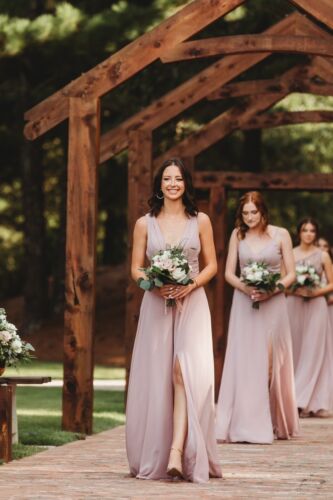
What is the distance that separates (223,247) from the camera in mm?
19969

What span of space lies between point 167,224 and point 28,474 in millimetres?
2066

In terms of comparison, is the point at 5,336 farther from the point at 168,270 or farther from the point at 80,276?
the point at 80,276

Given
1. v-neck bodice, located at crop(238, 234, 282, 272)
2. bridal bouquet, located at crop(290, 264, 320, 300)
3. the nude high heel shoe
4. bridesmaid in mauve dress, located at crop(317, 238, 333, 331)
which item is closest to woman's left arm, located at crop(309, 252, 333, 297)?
bridal bouquet, located at crop(290, 264, 320, 300)

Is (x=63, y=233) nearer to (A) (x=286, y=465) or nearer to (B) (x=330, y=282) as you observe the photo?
(B) (x=330, y=282)

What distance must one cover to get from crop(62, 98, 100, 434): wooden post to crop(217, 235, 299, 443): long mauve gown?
1.37m

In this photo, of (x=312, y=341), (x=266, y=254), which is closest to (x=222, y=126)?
(x=312, y=341)

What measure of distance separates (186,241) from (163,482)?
1.76m

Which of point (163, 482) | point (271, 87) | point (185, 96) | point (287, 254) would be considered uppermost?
point (271, 87)

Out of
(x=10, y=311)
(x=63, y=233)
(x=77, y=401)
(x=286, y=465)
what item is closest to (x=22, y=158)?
(x=63, y=233)

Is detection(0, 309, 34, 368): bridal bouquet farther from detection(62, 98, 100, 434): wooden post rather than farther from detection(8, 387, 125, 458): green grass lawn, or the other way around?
detection(62, 98, 100, 434): wooden post

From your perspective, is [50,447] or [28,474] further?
[50,447]

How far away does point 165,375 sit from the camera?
31.5 feet

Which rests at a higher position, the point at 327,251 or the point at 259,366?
the point at 327,251

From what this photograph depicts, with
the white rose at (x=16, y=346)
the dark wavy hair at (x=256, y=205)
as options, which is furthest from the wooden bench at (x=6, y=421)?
the dark wavy hair at (x=256, y=205)
